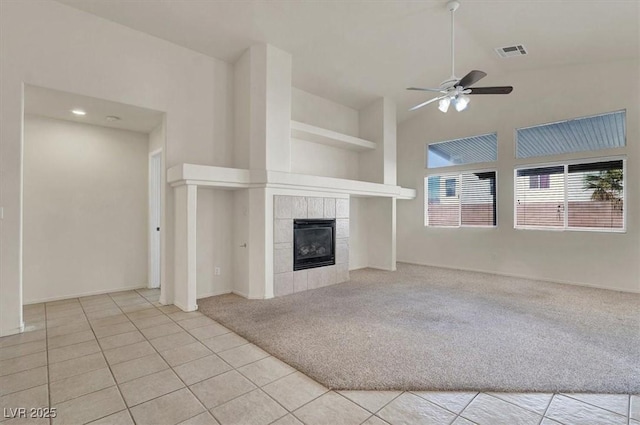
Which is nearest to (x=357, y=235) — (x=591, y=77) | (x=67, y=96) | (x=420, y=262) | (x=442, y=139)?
(x=420, y=262)

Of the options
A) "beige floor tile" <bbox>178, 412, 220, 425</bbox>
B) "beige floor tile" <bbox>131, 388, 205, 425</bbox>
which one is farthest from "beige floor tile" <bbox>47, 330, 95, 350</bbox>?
"beige floor tile" <bbox>178, 412, 220, 425</bbox>

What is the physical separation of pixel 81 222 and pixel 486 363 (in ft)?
18.4

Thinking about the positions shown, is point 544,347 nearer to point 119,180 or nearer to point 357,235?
point 357,235

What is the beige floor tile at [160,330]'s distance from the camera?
10.5 feet

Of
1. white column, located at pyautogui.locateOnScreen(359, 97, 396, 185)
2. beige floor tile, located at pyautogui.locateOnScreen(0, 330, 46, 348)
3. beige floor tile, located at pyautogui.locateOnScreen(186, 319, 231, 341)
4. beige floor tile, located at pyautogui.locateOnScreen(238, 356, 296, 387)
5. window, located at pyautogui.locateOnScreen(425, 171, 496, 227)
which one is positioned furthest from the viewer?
white column, located at pyautogui.locateOnScreen(359, 97, 396, 185)

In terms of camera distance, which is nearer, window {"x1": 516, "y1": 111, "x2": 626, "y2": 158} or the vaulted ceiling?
the vaulted ceiling

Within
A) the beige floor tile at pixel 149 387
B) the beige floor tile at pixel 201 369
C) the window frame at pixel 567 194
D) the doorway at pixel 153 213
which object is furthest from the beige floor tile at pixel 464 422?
the doorway at pixel 153 213

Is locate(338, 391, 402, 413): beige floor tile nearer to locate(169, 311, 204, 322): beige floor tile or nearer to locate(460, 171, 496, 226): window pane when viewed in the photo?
locate(169, 311, 204, 322): beige floor tile

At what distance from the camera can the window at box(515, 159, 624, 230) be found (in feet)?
16.9

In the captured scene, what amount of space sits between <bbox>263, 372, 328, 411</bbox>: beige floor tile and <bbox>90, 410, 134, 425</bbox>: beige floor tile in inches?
33.9

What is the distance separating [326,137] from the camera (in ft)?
19.3

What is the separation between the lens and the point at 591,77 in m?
5.28

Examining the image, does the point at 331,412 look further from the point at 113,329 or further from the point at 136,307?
the point at 136,307

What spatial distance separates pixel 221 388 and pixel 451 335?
7.62 ft
